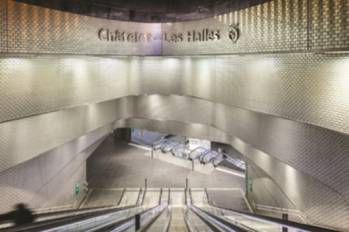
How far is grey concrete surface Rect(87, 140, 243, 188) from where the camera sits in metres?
14.6

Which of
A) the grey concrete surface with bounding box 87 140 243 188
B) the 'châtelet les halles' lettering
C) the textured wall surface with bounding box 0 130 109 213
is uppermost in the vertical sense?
the 'châtelet les halles' lettering

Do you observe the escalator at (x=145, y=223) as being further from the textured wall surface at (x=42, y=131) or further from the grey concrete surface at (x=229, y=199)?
the grey concrete surface at (x=229, y=199)

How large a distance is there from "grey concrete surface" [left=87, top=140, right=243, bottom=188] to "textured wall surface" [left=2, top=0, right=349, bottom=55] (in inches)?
268

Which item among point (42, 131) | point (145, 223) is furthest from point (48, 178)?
point (145, 223)

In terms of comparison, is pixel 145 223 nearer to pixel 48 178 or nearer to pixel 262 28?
pixel 262 28

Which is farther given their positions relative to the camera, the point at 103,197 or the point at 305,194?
the point at 103,197

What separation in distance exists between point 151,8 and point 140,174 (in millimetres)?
8508

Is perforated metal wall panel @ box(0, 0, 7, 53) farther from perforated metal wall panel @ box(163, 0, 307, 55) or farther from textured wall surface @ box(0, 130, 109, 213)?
perforated metal wall panel @ box(163, 0, 307, 55)

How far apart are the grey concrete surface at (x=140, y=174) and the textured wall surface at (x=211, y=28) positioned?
6.81 meters

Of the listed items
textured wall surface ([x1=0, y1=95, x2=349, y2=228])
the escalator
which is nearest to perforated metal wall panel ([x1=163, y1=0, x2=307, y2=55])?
textured wall surface ([x1=0, y1=95, x2=349, y2=228])

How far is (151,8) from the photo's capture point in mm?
10125

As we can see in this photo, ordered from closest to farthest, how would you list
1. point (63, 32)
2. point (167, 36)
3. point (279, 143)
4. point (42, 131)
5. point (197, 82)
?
point (279, 143) < point (63, 32) < point (42, 131) < point (167, 36) < point (197, 82)

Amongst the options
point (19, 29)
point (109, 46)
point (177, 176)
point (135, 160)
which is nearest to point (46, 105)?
point (19, 29)

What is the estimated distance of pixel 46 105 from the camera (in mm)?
7801
